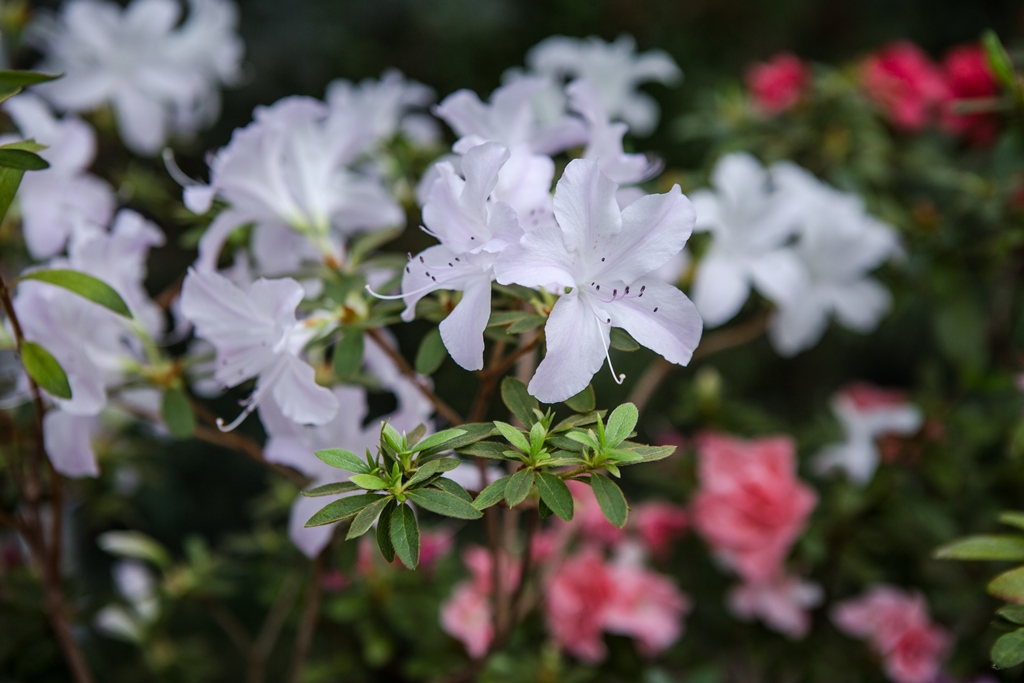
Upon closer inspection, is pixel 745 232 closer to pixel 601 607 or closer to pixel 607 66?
pixel 607 66

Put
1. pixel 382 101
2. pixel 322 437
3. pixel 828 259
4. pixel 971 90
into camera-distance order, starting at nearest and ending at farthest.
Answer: pixel 322 437 → pixel 382 101 → pixel 828 259 → pixel 971 90

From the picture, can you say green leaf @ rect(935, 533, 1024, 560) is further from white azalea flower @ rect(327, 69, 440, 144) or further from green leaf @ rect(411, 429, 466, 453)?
white azalea flower @ rect(327, 69, 440, 144)

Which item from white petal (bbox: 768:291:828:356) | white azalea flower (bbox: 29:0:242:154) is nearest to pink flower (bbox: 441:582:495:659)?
white petal (bbox: 768:291:828:356)

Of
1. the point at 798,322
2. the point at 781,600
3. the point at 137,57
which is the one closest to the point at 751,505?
the point at 781,600

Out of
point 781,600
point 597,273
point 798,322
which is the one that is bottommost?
point 781,600

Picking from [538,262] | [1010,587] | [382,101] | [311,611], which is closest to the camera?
[538,262]

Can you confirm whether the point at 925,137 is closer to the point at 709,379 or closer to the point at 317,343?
the point at 709,379
